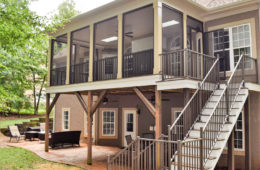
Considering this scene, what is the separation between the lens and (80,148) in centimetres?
1438

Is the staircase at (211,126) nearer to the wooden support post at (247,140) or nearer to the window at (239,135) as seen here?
the wooden support post at (247,140)

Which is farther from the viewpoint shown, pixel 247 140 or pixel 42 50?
pixel 42 50

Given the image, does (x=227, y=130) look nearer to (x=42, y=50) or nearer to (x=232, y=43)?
(x=232, y=43)

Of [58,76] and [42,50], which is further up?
[42,50]

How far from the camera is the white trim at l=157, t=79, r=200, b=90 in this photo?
757 centimetres

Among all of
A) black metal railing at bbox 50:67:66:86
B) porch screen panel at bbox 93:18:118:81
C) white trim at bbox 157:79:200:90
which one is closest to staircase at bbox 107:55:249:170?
white trim at bbox 157:79:200:90

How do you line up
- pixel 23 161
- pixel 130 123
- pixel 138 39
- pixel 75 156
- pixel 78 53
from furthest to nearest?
pixel 78 53 < pixel 130 123 < pixel 138 39 < pixel 75 156 < pixel 23 161

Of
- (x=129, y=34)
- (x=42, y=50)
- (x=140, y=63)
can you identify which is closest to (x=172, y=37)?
(x=129, y=34)

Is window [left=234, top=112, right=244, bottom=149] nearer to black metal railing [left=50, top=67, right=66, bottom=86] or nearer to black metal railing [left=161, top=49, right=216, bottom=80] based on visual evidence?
black metal railing [left=161, top=49, right=216, bottom=80]

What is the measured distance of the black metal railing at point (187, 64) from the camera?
8.00m

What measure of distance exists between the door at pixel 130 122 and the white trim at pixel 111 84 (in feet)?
12.9

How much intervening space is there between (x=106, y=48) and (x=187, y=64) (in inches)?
350

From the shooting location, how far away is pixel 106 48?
16750mm

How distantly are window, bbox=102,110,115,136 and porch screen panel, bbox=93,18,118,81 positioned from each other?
2.24 meters
